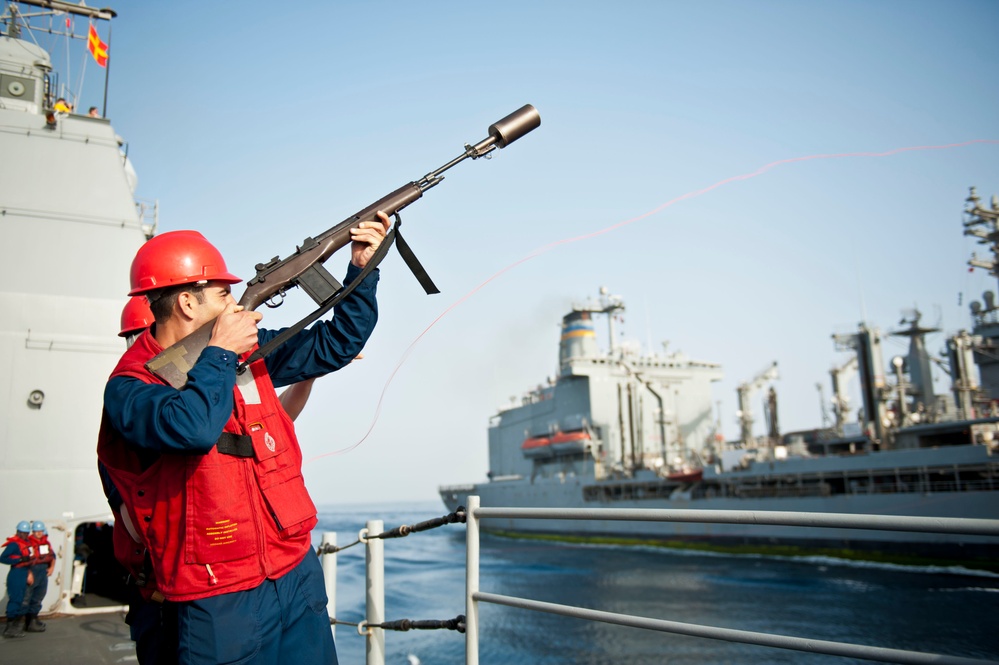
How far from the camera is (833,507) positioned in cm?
2050

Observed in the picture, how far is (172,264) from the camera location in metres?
2.04

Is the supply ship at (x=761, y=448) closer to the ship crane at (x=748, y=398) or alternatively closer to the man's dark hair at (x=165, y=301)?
the ship crane at (x=748, y=398)

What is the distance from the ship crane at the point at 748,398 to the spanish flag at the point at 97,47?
27836mm

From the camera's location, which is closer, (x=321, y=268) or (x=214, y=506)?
(x=214, y=506)

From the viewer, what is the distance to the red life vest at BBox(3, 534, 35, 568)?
5.28 meters

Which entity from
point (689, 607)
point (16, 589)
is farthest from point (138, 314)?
point (689, 607)

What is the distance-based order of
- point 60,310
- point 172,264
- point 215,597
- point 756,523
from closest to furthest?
point 215,597 < point 756,523 < point 172,264 < point 60,310

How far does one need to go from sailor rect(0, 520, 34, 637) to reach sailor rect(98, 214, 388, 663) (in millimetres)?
4373

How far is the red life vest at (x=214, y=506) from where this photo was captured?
1742 mm

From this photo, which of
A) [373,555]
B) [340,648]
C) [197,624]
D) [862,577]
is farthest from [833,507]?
[197,624]

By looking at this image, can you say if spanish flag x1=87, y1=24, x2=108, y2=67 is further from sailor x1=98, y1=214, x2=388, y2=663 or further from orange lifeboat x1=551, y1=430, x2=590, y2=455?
orange lifeboat x1=551, y1=430, x2=590, y2=455

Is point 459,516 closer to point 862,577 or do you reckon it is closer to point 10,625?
point 10,625

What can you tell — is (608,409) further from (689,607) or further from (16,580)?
(16,580)

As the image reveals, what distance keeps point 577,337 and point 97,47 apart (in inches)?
1226
